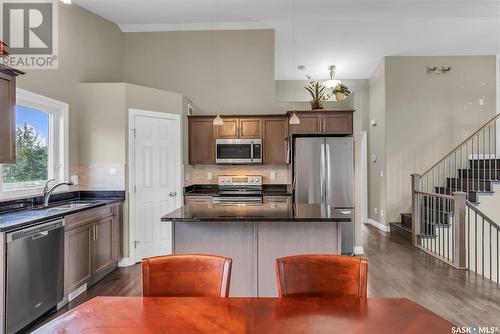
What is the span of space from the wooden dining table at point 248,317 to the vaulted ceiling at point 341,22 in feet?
14.8

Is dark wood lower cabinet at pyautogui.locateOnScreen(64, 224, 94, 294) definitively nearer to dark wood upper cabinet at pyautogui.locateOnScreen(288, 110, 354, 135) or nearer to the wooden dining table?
the wooden dining table

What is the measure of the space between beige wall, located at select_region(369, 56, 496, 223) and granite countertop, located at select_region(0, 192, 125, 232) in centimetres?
519

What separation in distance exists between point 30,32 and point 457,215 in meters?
5.71

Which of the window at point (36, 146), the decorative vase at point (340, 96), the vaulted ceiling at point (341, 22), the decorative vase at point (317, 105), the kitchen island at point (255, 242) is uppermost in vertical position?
the vaulted ceiling at point (341, 22)

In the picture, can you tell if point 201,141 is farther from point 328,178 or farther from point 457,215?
point 457,215

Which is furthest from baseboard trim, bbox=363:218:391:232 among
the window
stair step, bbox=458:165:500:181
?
the window

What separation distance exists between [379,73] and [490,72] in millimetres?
2136

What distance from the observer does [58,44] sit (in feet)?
12.8

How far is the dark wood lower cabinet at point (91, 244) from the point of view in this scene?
3057 millimetres

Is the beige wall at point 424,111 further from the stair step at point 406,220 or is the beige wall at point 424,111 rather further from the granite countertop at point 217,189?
the granite countertop at point 217,189

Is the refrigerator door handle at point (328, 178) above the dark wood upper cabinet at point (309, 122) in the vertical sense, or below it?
below

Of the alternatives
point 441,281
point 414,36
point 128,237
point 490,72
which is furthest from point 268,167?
point 490,72

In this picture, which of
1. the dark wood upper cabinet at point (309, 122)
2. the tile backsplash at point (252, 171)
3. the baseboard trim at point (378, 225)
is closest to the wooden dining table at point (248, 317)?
the dark wood upper cabinet at point (309, 122)

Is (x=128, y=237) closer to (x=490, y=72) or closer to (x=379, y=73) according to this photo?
(x=379, y=73)
